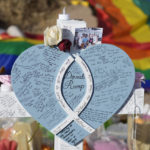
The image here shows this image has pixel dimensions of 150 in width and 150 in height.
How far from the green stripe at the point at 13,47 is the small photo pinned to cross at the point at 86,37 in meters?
1.50

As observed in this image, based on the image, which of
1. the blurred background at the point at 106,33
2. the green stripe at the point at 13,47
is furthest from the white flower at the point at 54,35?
the green stripe at the point at 13,47

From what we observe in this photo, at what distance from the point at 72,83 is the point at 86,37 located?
196 mm

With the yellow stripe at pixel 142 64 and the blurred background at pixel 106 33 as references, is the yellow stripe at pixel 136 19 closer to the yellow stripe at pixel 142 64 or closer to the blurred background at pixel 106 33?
the blurred background at pixel 106 33

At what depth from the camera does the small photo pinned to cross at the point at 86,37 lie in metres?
1.08

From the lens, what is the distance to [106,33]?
3.38 metres

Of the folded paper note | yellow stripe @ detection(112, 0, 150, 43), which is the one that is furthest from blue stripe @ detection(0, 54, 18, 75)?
yellow stripe @ detection(112, 0, 150, 43)

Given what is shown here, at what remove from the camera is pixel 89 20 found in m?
3.89

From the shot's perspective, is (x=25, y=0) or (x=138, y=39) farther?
(x=25, y=0)

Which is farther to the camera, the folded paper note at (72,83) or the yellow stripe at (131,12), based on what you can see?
the yellow stripe at (131,12)

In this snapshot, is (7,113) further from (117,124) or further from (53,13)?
(53,13)

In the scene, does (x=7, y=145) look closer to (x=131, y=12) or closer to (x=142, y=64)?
(x=142, y=64)

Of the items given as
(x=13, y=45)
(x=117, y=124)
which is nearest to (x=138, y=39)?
(x=13, y=45)

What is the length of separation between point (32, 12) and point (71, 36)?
14.5 ft

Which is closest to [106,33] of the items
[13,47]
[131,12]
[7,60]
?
[131,12]
